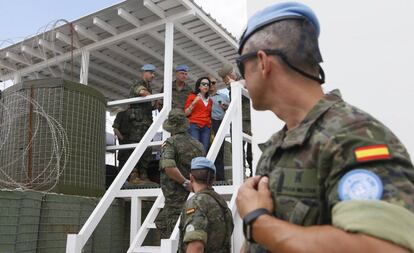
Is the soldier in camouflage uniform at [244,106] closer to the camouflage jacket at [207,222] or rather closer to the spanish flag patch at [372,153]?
the camouflage jacket at [207,222]

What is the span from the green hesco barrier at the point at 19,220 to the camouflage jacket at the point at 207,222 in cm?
174

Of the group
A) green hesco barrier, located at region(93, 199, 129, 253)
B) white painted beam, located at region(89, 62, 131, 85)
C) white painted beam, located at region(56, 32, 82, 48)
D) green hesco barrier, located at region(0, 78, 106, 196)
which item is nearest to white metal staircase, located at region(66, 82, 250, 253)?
green hesco barrier, located at region(93, 199, 129, 253)

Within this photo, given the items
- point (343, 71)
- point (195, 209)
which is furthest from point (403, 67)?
point (195, 209)

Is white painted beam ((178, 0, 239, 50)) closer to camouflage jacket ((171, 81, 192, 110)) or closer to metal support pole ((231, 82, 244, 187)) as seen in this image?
camouflage jacket ((171, 81, 192, 110))

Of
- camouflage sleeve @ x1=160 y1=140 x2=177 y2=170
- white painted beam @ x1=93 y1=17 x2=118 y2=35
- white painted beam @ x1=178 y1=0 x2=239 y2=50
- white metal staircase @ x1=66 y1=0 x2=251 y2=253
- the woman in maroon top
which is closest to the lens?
white metal staircase @ x1=66 y1=0 x2=251 y2=253

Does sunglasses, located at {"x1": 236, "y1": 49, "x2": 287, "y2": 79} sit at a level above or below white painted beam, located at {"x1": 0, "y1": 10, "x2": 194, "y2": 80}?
below

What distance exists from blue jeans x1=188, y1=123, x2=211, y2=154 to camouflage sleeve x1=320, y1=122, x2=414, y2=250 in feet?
14.0

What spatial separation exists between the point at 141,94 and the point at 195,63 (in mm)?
1844

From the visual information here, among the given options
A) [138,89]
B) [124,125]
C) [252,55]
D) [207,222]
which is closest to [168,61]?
[138,89]

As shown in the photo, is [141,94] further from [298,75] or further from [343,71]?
[298,75]

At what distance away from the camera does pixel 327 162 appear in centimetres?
101

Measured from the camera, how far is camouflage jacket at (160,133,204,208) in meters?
4.03

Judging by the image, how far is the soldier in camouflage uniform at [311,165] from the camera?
0.88m

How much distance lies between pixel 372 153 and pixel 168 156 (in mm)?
3196
